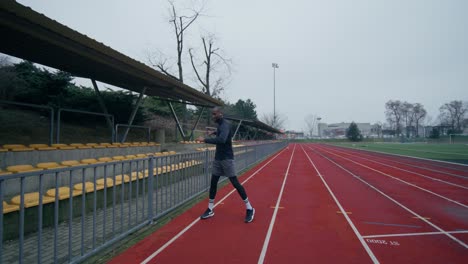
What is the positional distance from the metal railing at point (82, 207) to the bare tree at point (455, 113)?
90.0 metres

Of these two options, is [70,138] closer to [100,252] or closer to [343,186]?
[100,252]

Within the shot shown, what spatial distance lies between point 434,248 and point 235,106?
64.3m

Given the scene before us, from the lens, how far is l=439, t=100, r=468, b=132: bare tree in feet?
252

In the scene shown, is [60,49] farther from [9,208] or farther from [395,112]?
[395,112]

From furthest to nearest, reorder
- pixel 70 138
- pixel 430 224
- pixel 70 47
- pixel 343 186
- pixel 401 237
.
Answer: pixel 70 138 < pixel 343 186 < pixel 70 47 < pixel 430 224 < pixel 401 237

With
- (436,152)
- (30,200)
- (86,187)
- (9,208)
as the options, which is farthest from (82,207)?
(436,152)

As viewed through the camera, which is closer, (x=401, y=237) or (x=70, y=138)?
(x=401, y=237)

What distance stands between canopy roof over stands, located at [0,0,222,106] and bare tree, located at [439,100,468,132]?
89.0 m

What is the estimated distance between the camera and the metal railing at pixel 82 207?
10.6 feet

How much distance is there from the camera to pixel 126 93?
57.4 ft

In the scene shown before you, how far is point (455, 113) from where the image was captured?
77.9 meters

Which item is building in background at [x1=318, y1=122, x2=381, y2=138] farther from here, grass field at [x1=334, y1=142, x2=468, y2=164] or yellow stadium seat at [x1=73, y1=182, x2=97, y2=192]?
yellow stadium seat at [x1=73, y1=182, x2=97, y2=192]

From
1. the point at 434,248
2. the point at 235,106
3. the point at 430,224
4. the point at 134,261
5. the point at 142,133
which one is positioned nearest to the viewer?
the point at 134,261

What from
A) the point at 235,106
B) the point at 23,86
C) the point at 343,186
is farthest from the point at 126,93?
the point at 235,106
